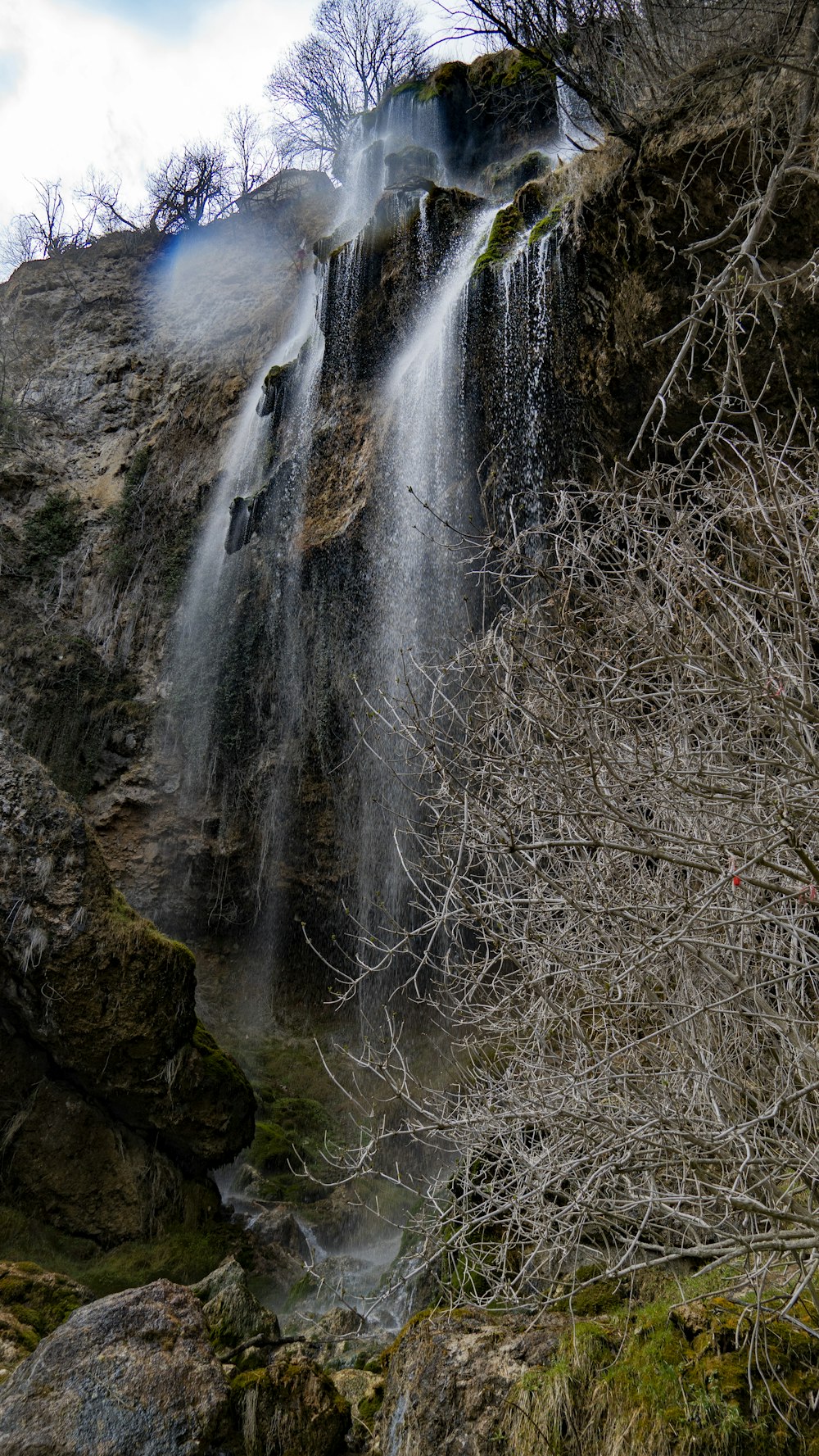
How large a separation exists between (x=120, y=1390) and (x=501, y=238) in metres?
10.8

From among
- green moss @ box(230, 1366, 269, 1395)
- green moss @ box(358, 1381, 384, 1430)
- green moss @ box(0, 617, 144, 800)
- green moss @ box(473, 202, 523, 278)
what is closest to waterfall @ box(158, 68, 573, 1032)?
green moss @ box(473, 202, 523, 278)

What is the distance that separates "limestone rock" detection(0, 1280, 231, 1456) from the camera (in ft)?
12.1

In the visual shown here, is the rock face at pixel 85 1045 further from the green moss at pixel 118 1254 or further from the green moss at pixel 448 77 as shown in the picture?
the green moss at pixel 448 77

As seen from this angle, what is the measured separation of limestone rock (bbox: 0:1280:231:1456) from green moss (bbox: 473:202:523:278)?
9.96 metres

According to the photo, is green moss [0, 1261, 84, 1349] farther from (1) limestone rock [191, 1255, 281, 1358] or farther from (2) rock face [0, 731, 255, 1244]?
(2) rock face [0, 731, 255, 1244]

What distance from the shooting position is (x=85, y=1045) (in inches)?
296

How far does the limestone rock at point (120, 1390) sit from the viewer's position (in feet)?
12.1

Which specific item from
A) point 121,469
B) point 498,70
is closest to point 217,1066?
point 121,469

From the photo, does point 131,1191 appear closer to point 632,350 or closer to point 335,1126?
point 335,1126

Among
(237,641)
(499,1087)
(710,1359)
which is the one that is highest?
(237,641)

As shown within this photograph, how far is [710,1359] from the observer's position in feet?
9.92

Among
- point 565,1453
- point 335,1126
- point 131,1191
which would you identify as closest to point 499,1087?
point 565,1453

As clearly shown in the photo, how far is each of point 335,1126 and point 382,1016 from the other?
1.31 m

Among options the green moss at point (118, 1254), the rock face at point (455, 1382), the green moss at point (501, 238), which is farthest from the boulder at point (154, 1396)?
the green moss at point (501, 238)
